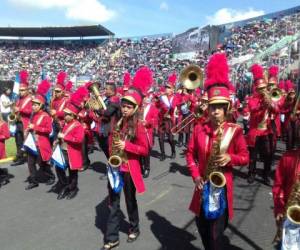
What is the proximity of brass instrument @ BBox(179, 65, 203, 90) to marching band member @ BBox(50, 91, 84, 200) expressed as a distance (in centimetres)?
232

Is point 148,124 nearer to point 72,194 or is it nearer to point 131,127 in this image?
point 72,194

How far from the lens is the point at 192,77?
8711 mm

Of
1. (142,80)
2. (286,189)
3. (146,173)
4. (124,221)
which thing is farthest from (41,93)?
(286,189)

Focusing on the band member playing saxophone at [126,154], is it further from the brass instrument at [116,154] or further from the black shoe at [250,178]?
the black shoe at [250,178]

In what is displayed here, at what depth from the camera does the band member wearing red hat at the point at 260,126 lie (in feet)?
26.2

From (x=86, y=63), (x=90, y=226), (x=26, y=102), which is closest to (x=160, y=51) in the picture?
(x=86, y=63)

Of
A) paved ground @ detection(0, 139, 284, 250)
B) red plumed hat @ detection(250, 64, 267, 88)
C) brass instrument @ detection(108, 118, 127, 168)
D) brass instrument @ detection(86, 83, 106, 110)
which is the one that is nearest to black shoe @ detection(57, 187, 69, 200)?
paved ground @ detection(0, 139, 284, 250)

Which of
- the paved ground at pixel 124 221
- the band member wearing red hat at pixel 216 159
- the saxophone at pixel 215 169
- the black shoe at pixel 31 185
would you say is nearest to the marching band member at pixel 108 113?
the paved ground at pixel 124 221

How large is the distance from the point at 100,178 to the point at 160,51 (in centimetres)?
3741

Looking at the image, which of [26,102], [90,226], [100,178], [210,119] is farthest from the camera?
[26,102]

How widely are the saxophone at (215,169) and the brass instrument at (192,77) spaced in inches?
184

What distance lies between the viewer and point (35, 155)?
26.5ft

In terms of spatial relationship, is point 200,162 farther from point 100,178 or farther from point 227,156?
point 100,178

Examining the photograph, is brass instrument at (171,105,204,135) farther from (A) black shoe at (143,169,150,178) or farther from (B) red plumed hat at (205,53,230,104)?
(B) red plumed hat at (205,53,230,104)
